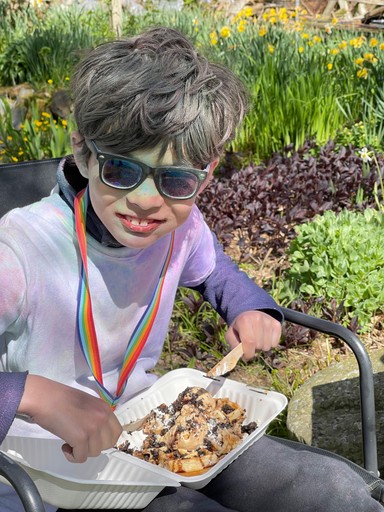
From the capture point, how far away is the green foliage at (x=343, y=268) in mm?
3080

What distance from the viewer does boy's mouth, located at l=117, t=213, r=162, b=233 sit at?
146cm

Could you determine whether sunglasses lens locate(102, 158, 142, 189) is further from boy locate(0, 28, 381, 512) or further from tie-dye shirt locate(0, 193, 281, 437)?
tie-dye shirt locate(0, 193, 281, 437)

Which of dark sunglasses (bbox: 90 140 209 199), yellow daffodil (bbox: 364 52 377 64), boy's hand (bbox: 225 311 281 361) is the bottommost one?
yellow daffodil (bbox: 364 52 377 64)

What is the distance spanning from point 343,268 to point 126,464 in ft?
6.10

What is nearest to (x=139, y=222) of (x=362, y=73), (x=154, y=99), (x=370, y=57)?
(x=154, y=99)

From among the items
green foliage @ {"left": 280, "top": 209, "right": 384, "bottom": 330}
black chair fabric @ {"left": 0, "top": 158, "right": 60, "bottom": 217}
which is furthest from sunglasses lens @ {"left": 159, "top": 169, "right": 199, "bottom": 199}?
green foliage @ {"left": 280, "top": 209, "right": 384, "bottom": 330}

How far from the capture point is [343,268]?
3.10 metres

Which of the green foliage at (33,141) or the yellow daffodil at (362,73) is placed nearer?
the green foliage at (33,141)

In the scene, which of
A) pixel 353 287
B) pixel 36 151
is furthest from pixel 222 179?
pixel 353 287

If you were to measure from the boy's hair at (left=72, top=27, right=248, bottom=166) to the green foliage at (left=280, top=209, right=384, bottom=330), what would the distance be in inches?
67.9

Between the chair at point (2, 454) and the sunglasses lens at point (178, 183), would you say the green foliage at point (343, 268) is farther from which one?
the sunglasses lens at point (178, 183)

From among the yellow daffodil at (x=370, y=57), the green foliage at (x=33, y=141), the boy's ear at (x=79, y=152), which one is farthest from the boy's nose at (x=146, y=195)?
the yellow daffodil at (x=370, y=57)

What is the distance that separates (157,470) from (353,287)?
1851 mm

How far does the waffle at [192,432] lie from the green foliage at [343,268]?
1.51 m
